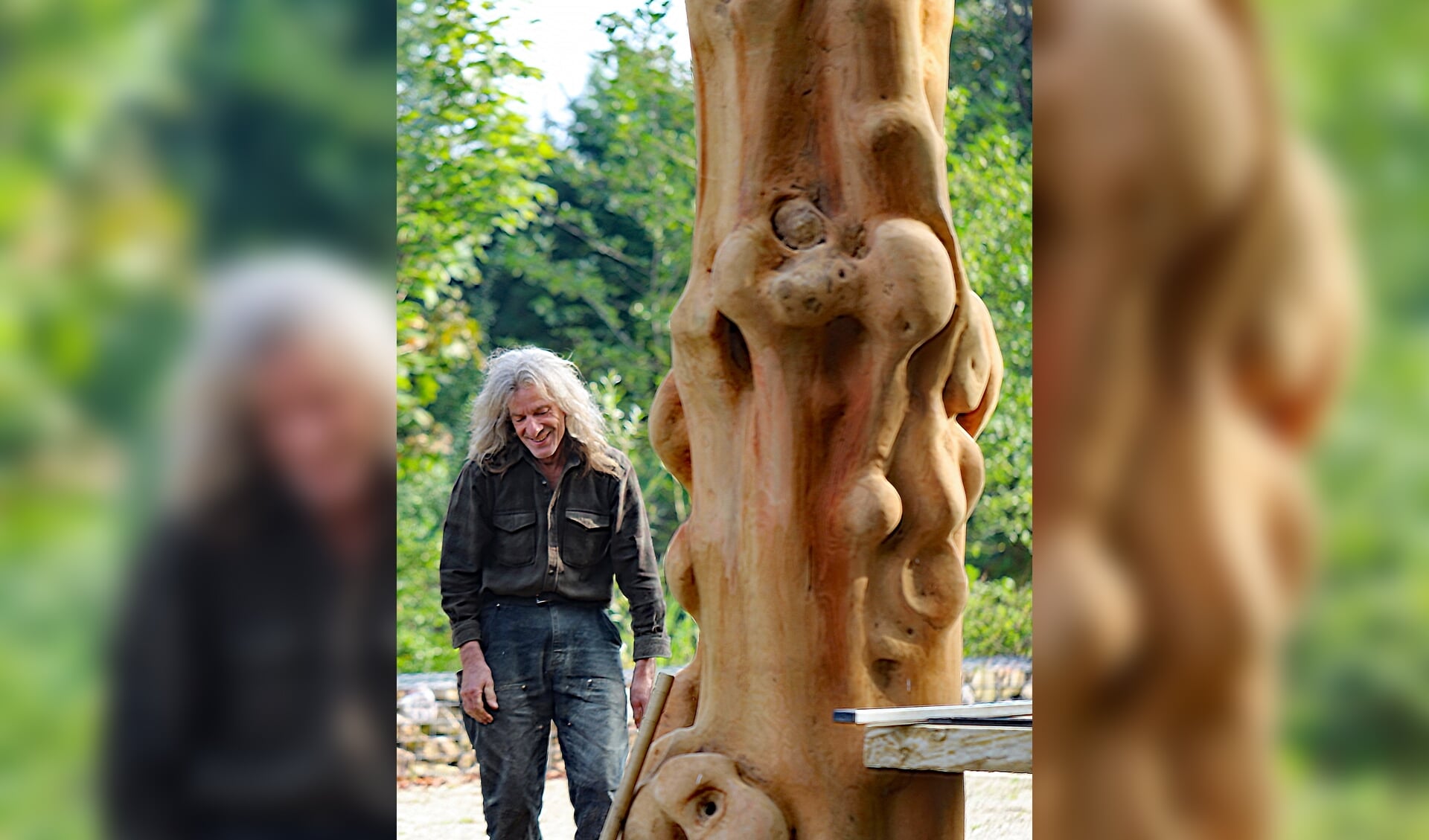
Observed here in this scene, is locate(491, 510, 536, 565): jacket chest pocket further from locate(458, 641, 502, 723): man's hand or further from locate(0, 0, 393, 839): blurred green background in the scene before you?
locate(0, 0, 393, 839): blurred green background

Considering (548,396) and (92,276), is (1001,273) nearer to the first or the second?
(548,396)

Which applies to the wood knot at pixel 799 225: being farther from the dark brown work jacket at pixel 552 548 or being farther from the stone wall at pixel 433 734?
the stone wall at pixel 433 734

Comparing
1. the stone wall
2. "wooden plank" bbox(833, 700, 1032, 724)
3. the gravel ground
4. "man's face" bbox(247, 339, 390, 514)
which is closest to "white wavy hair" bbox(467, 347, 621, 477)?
"wooden plank" bbox(833, 700, 1032, 724)

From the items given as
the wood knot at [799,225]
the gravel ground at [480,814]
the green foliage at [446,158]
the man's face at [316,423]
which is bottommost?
the gravel ground at [480,814]

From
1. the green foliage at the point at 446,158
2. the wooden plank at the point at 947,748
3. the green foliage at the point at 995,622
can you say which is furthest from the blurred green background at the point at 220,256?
the green foliage at the point at 995,622

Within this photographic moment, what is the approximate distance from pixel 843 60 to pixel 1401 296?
2.81 m

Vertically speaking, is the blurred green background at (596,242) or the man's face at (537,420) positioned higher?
the blurred green background at (596,242)

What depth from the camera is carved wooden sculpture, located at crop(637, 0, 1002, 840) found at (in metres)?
3.18

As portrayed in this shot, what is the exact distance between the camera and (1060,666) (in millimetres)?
636

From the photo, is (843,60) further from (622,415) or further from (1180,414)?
(622,415)

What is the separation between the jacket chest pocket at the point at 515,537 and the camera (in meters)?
4.63

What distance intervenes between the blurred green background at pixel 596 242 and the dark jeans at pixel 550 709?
5417 millimetres

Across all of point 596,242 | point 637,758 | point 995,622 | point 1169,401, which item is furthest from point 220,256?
point 596,242

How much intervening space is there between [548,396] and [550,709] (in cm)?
96
